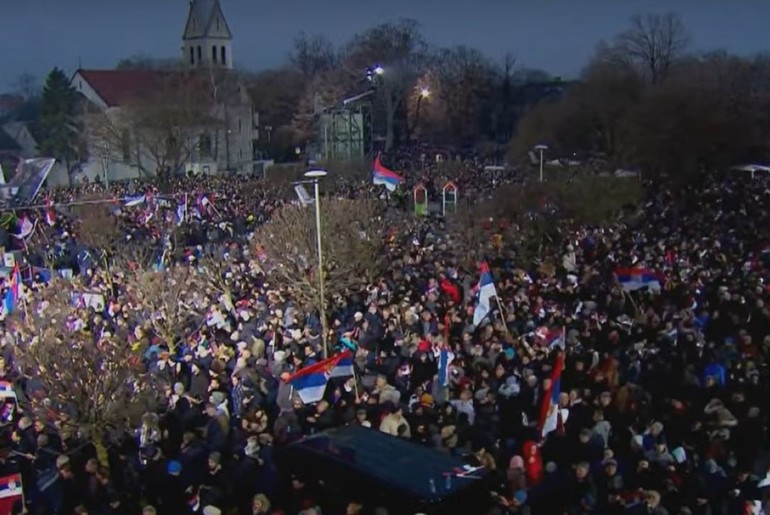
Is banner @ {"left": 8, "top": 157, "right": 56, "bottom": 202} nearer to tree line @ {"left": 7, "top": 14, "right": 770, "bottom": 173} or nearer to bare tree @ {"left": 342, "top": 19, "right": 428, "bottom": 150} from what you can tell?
tree line @ {"left": 7, "top": 14, "right": 770, "bottom": 173}

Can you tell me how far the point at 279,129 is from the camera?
82750mm

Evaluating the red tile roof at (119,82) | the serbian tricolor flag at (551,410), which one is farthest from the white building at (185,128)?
the serbian tricolor flag at (551,410)

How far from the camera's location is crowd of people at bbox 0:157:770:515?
29.7ft

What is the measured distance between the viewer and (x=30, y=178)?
2850 cm

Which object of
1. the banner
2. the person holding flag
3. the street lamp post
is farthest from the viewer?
the street lamp post

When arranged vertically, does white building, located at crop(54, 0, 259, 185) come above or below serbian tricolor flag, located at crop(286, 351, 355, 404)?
above

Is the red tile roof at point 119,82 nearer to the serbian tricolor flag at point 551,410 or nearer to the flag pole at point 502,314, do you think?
the flag pole at point 502,314

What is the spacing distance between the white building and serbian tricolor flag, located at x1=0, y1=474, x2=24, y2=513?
48608 mm

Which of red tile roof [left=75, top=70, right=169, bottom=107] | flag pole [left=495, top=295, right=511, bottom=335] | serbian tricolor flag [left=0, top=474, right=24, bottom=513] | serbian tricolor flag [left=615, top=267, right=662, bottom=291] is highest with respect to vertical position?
red tile roof [left=75, top=70, right=169, bottom=107]

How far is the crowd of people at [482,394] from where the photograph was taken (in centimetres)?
905

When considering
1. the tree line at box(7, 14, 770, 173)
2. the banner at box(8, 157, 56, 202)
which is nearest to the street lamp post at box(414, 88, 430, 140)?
the tree line at box(7, 14, 770, 173)

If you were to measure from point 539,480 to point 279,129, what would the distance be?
75571mm

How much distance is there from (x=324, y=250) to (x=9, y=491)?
1267 cm

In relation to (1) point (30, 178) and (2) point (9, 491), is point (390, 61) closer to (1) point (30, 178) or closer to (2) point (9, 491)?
(1) point (30, 178)
